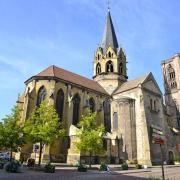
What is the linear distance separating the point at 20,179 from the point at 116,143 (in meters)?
22.7

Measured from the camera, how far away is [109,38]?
168 feet

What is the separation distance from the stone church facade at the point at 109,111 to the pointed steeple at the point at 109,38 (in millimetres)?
8195

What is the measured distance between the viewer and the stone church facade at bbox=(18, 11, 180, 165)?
32.6m

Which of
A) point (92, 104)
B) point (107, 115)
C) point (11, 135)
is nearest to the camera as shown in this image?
point (11, 135)

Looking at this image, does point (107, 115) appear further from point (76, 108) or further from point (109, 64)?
point (109, 64)

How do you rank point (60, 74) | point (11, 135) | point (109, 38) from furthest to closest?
point (109, 38) < point (60, 74) < point (11, 135)

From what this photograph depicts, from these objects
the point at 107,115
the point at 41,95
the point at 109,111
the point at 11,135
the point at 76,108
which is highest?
the point at 41,95

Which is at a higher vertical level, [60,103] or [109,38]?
[109,38]

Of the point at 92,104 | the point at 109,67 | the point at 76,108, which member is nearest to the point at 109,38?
the point at 109,67

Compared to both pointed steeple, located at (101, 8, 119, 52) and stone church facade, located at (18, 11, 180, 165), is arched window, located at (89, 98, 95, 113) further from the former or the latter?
pointed steeple, located at (101, 8, 119, 52)

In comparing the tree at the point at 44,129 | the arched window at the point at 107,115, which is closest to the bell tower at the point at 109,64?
the arched window at the point at 107,115

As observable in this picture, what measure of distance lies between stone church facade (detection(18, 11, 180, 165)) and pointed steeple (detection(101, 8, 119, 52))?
26.9 ft

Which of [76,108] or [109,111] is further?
[109,111]

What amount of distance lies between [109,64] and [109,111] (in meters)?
11.9
